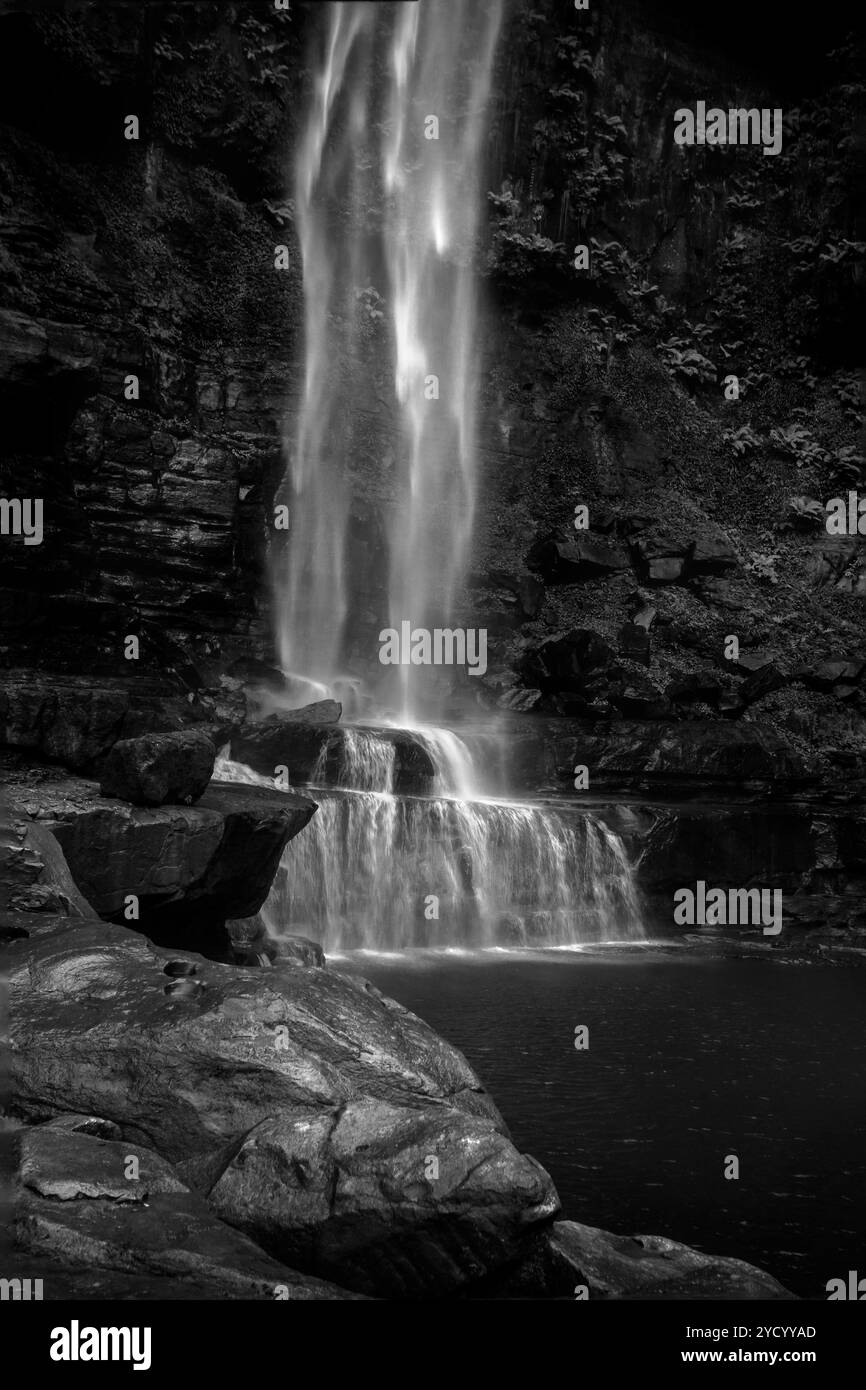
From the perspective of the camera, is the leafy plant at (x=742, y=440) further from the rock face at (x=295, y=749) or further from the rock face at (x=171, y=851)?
the rock face at (x=171, y=851)

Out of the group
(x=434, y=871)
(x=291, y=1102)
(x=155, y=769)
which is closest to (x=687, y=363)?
(x=434, y=871)

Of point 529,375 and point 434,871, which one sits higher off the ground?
point 529,375

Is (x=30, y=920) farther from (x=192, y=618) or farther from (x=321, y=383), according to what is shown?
(x=321, y=383)

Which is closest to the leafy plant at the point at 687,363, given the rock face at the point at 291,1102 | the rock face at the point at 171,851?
the rock face at the point at 171,851

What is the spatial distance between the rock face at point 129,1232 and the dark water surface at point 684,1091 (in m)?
2.39

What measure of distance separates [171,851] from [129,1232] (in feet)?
21.9

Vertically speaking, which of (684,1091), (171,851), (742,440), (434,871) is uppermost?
(742,440)

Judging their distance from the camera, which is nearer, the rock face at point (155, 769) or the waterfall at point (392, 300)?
the rock face at point (155, 769)

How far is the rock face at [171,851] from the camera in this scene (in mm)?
10305

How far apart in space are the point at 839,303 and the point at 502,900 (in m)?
23.5

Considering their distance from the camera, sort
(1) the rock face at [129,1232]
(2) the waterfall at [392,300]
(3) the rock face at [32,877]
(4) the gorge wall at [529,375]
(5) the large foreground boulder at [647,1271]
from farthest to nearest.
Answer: (2) the waterfall at [392,300], (4) the gorge wall at [529,375], (3) the rock face at [32,877], (5) the large foreground boulder at [647,1271], (1) the rock face at [129,1232]

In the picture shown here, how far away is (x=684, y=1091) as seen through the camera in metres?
8.33

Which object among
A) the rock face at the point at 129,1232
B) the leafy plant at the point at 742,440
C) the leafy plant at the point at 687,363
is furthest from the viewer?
the leafy plant at the point at 687,363

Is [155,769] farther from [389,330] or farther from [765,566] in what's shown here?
[389,330]
